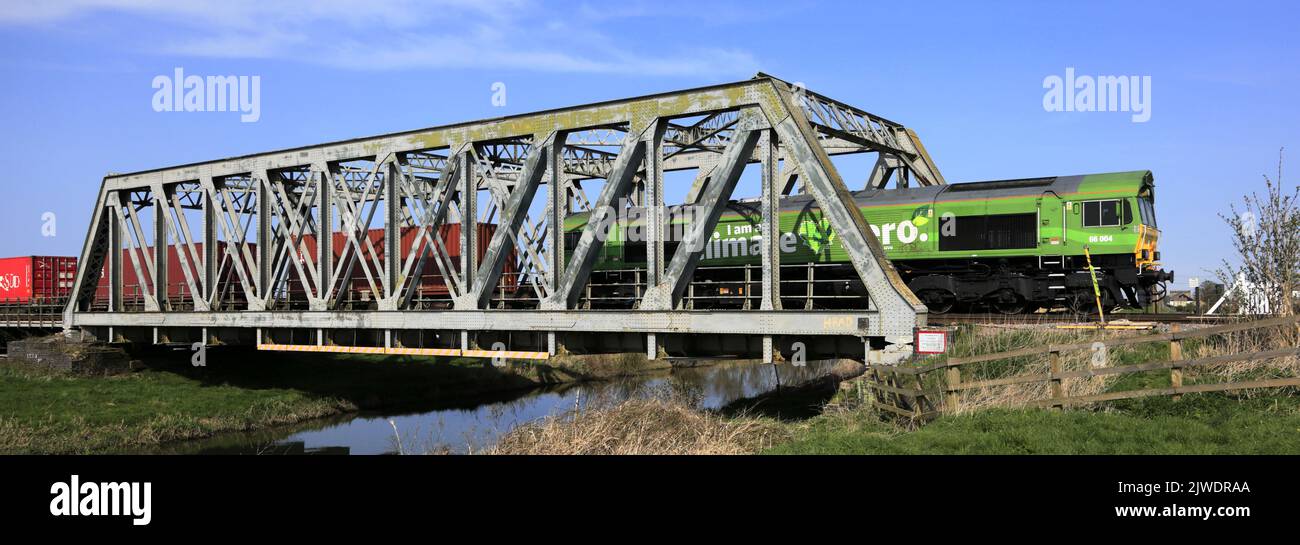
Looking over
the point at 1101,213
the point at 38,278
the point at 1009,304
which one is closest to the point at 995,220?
the point at 1009,304

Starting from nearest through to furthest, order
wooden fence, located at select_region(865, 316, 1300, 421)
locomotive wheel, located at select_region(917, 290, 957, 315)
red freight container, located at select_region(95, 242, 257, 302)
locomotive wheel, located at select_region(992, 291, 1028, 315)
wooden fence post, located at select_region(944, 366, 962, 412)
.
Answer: wooden fence, located at select_region(865, 316, 1300, 421)
wooden fence post, located at select_region(944, 366, 962, 412)
locomotive wheel, located at select_region(992, 291, 1028, 315)
locomotive wheel, located at select_region(917, 290, 957, 315)
red freight container, located at select_region(95, 242, 257, 302)

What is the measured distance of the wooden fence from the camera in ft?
42.7

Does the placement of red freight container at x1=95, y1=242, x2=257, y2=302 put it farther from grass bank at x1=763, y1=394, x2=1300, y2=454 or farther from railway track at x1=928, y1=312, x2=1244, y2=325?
grass bank at x1=763, y1=394, x2=1300, y2=454

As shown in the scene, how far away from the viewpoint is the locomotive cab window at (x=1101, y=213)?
925 inches

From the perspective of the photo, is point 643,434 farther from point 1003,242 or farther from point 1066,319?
point 1003,242

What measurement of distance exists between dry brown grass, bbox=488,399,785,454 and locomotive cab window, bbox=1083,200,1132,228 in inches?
489

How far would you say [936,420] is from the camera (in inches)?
563

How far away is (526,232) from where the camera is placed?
25.3m

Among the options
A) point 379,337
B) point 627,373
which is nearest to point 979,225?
point 379,337

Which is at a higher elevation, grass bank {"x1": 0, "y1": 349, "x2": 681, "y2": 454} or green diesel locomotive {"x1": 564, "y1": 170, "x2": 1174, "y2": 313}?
green diesel locomotive {"x1": 564, "y1": 170, "x2": 1174, "y2": 313}

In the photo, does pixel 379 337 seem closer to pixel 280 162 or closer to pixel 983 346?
pixel 280 162

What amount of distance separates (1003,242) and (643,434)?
13843mm

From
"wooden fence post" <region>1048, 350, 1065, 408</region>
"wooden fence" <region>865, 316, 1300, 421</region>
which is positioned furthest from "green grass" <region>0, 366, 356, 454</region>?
"wooden fence post" <region>1048, 350, 1065, 408</region>

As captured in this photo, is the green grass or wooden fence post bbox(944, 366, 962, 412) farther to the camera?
the green grass
